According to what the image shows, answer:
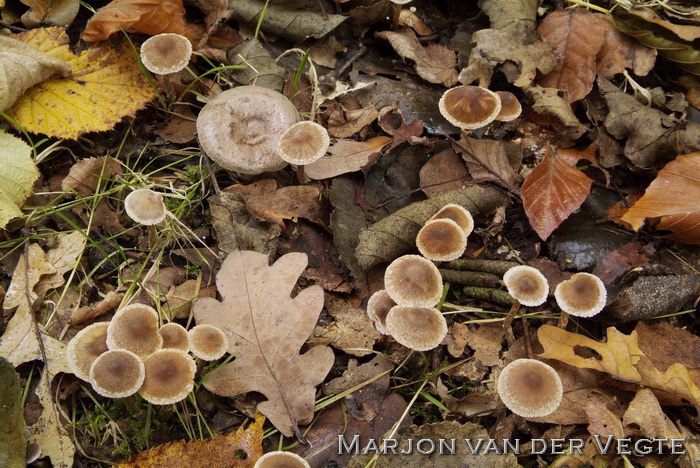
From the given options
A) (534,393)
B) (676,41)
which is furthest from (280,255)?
(676,41)

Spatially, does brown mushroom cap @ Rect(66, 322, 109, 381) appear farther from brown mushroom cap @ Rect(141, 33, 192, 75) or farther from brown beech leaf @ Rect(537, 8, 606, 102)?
brown beech leaf @ Rect(537, 8, 606, 102)

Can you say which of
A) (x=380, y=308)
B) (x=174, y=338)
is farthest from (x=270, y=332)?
(x=380, y=308)

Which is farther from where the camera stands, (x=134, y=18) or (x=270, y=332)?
(x=134, y=18)

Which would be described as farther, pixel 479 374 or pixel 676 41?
pixel 676 41

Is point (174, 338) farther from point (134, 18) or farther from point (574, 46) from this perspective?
point (574, 46)

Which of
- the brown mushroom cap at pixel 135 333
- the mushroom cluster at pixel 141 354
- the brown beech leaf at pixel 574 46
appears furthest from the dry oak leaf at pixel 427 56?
the brown mushroom cap at pixel 135 333

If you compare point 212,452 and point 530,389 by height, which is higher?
point 530,389

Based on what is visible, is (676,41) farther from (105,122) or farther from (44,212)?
(44,212)

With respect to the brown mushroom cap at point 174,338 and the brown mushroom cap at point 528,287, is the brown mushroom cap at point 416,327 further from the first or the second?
the brown mushroom cap at point 174,338
